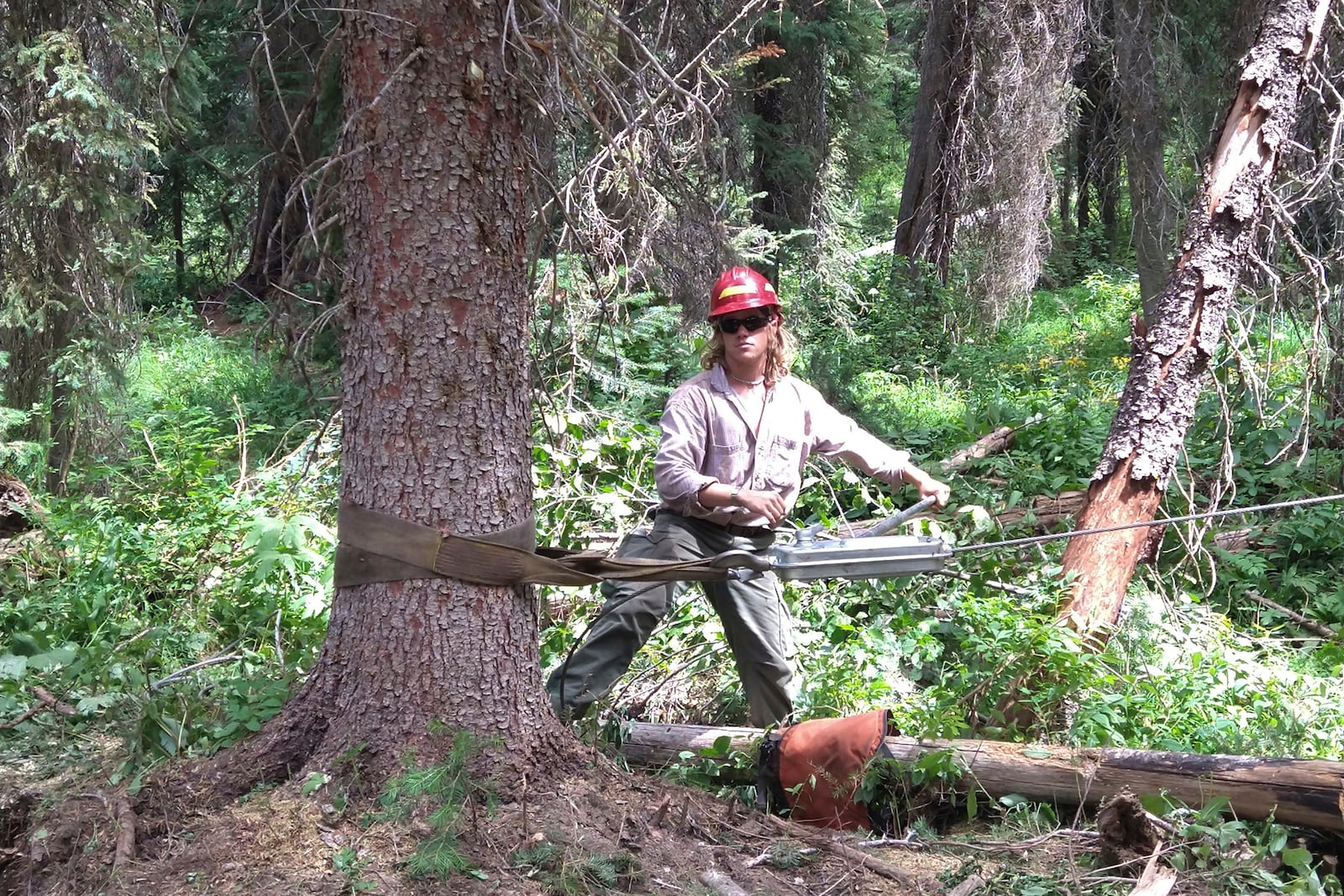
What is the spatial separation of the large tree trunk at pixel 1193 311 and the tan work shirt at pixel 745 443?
64.5 inches

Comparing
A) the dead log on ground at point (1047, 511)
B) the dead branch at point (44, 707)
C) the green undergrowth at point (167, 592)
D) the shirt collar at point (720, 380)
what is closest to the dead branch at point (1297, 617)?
the dead log on ground at point (1047, 511)

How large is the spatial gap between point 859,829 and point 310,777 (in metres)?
1.86

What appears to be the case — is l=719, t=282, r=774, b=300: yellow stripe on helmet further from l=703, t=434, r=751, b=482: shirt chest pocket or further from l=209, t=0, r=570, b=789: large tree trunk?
l=209, t=0, r=570, b=789: large tree trunk

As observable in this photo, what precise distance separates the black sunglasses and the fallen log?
1.61m

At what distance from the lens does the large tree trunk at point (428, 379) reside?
10.6ft

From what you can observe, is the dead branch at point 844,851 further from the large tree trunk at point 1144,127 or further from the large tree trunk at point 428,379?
the large tree trunk at point 1144,127

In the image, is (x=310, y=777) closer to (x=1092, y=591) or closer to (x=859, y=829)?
(x=859, y=829)

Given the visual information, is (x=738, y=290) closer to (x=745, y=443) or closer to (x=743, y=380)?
(x=743, y=380)

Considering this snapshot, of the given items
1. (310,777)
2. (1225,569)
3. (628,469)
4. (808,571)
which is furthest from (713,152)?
(310,777)

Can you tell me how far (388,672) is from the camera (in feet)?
11.0

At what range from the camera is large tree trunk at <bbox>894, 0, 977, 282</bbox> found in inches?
506

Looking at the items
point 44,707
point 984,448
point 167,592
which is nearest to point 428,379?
point 44,707

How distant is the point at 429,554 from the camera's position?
333 cm

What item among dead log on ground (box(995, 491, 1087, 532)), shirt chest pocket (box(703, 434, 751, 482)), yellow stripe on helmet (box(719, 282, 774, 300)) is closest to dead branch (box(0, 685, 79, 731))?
shirt chest pocket (box(703, 434, 751, 482))
